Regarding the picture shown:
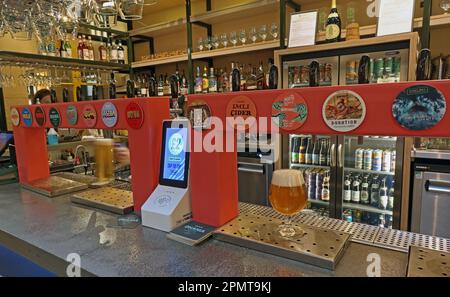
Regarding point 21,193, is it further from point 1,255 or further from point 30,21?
point 30,21

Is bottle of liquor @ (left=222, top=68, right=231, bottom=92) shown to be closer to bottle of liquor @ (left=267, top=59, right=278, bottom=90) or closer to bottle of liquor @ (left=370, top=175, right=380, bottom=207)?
bottle of liquor @ (left=370, top=175, right=380, bottom=207)

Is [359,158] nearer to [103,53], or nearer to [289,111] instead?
[289,111]

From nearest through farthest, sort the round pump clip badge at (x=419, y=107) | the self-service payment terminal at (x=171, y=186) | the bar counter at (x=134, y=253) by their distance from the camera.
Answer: the round pump clip badge at (x=419, y=107), the bar counter at (x=134, y=253), the self-service payment terminal at (x=171, y=186)

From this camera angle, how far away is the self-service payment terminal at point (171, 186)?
1.01 metres

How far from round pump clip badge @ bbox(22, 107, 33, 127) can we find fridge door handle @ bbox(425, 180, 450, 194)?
107 inches

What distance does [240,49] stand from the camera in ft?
10.1

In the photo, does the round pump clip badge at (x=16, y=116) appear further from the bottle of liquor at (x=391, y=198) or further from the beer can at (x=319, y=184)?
the bottle of liquor at (x=391, y=198)

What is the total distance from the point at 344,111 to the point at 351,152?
2.26 m

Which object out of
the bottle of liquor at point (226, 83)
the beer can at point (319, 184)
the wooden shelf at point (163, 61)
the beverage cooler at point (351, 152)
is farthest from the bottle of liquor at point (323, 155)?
the wooden shelf at point (163, 61)

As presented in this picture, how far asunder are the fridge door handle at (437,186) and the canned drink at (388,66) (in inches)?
37.0

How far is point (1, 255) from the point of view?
3.59ft

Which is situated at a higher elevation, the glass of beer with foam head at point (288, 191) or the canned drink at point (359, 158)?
the glass of beer with foam head at point (288, 191)
